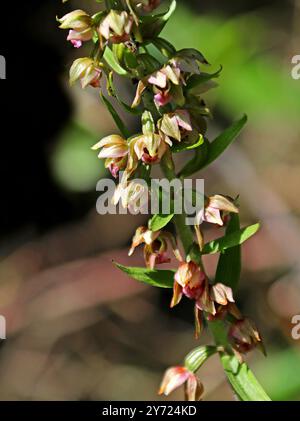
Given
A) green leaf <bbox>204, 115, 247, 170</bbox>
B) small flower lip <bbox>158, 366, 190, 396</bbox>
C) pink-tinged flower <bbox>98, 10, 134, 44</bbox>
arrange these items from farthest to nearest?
small flower lip <bbox>158, 366, 190, 396</bbox>
green leaf <bbox>204, 115, 247, 170</bbox>
pink-tinged flower <bbox>98, 10, 134, 44</bbox>

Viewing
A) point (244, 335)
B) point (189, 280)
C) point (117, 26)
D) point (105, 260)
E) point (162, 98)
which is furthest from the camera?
point (105, 260)

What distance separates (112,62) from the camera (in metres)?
1.68

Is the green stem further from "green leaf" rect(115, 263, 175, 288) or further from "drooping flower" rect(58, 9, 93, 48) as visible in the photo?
"drooping flower" rect(58, 9, 93, 48)

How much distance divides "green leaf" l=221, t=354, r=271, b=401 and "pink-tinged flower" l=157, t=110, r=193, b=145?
589 mm

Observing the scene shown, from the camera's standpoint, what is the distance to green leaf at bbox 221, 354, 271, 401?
5.89 feet

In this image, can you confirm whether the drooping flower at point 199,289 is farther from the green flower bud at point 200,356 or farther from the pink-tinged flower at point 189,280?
the green flower bud at point 200,356

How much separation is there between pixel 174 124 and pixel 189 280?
0.35m

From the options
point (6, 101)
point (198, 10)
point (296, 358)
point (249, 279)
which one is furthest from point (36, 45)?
point (296, 358)

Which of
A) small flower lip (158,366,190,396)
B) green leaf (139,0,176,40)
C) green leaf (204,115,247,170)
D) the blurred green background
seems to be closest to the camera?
green leaf (139,0,176,40)

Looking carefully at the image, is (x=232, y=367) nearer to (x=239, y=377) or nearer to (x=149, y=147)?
(x=239, y=377)

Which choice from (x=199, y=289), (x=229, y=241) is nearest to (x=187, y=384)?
(x=199, y=289)

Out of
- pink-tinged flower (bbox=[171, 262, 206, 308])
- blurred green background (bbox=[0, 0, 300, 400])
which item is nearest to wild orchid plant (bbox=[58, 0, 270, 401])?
pink-tinged flower (bbox=[171, 262, 206, 308])

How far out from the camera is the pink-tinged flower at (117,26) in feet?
4.89
